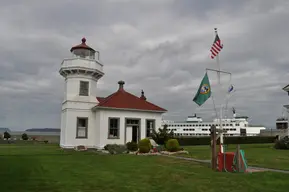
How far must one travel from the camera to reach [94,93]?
3048 centimetres

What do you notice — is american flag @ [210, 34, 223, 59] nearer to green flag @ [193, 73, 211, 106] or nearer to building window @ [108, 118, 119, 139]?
green flag @ [193, 73, 211, 106]

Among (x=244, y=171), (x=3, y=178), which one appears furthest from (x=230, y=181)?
(x=3, y=178)

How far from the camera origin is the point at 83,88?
29766 millimetres

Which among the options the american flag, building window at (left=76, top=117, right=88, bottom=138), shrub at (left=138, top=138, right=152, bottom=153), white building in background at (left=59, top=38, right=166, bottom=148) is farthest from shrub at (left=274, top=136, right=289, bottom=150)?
building window at (left=76, top=117, right=88, bottom=138)

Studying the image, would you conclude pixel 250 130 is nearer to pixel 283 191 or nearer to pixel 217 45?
pixel 217 45

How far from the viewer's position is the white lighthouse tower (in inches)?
1129

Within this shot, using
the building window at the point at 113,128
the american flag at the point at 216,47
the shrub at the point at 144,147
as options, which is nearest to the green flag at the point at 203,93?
the american flag at the point at 216,47

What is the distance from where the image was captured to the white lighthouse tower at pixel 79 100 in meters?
28.7

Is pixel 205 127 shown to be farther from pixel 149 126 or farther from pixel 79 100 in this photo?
pixel 79 100

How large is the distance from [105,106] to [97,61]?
204 inches

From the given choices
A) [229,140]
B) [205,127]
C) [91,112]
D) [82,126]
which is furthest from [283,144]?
[205,127]

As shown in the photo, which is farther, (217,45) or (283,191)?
(217,45)

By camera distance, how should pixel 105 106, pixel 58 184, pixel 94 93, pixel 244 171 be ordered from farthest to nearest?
pixel 94 93, pixel 105 106, pixel 244 171, pixel 58 184

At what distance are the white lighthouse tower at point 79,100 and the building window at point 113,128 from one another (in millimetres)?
1763
